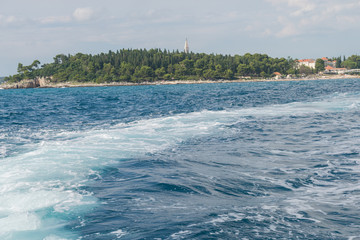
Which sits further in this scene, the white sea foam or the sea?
the sea

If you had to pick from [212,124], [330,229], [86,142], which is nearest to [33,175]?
[86,142]

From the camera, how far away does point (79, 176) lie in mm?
11188

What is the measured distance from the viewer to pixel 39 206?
8.45 meters

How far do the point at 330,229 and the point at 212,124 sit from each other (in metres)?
16.5

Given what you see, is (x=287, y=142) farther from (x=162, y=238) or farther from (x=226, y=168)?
(x=162, y=238)

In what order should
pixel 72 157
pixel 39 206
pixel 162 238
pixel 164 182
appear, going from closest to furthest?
pixel 162 238
pixel 39 206
pixel 164 182
pixel 72 157

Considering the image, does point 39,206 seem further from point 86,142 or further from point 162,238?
point 86,142

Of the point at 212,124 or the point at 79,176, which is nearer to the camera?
the point at 79,176

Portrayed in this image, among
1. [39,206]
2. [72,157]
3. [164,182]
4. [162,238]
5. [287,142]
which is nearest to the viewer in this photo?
[162,238]

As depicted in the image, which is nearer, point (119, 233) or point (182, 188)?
point (119, 233)

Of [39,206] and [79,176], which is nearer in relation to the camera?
[39,206]

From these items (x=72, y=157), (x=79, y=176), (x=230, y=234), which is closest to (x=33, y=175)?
(x=79, y=176)

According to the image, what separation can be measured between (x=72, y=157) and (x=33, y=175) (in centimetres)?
256

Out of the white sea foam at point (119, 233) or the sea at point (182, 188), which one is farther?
the sea at point (182, 188)
